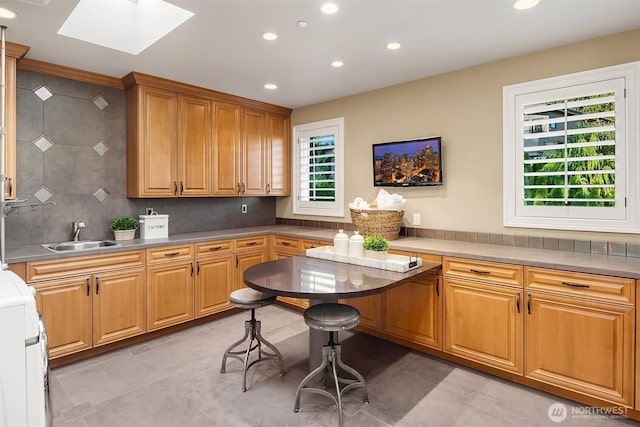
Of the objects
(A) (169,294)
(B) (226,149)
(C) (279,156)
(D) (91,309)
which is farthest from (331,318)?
(C) (279,156)

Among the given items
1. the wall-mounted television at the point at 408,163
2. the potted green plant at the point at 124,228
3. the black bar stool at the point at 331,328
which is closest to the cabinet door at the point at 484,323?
the black bar stool at the point at 331,328

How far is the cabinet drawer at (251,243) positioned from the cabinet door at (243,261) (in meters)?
0.06

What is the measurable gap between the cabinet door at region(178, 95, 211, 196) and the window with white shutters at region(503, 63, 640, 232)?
2973 mm

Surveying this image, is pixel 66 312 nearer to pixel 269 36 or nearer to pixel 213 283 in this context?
pixel 213 283

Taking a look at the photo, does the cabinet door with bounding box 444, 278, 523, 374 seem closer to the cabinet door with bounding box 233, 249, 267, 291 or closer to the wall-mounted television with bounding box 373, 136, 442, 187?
the wall-mounted television with bounding box 373, 136, 442, 187

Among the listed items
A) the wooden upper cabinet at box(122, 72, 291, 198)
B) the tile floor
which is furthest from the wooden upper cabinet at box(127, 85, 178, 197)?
the tile floor

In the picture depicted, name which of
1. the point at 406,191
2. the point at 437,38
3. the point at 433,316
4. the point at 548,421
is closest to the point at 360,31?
the point at 437,38

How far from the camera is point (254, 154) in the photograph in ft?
15.1

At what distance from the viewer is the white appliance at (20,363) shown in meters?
1.30

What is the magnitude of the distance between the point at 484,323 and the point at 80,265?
319 centimetres

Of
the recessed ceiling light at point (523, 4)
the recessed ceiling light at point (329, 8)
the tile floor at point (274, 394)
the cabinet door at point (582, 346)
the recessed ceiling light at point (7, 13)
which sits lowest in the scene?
the tile floor at point (274, 394)

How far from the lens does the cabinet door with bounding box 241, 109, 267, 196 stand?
4492 mm

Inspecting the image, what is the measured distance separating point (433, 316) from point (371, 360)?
0.62m

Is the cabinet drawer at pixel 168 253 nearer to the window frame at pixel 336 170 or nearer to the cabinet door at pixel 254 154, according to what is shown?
the cabinet door at pixel 254 154
